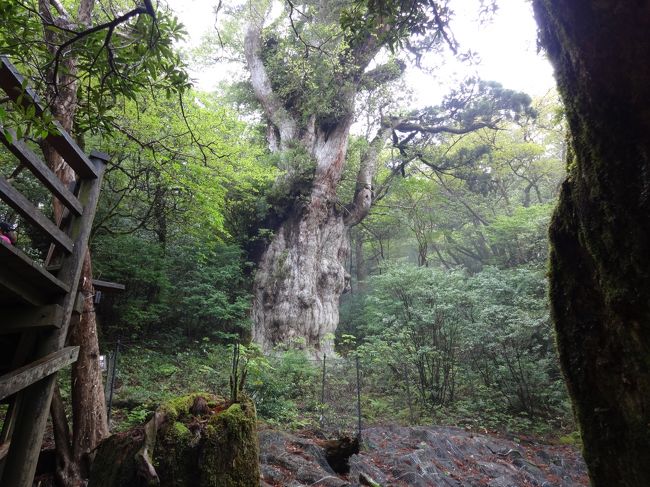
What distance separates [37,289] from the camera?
3109mm

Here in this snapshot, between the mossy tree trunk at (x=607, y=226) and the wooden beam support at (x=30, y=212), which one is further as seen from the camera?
the wooden beam support at (x=30, y=212)

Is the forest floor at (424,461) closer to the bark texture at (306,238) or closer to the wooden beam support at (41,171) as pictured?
the wooden beam support at (41,171)

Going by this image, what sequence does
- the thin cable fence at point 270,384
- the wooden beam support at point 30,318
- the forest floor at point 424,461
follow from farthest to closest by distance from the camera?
the thin cable fence at point 270,384 < the forest floor at point 424,461 < the wooden beam support at point 30,318

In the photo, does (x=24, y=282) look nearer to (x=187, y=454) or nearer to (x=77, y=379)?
(x=187, y=454)

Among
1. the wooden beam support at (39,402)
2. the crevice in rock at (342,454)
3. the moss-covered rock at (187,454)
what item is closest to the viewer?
the moss-covered rock at (187,454)

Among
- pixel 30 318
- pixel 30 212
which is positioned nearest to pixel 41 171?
pixel 30 212

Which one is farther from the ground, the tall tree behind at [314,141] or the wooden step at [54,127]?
the tall tree behind at [314,141]

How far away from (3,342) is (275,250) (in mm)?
9028

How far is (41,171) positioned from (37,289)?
96cm

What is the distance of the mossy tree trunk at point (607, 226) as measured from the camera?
4.35 ft

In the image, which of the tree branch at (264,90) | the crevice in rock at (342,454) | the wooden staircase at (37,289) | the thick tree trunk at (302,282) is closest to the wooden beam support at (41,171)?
the wooden staircase at (37,289)

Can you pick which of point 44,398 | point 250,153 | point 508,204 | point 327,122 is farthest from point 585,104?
→ point 508,204

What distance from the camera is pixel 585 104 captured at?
5.21ft

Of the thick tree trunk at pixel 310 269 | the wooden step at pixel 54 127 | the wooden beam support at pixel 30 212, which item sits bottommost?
the wooden beam support at pixel 30 212
